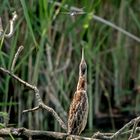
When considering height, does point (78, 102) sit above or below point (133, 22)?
below

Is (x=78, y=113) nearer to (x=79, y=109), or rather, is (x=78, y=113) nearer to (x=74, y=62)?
(x=79, y=109)

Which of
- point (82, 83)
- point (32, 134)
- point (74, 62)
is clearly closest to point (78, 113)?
point (82, 83)

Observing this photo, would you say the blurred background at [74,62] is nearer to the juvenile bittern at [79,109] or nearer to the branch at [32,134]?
the branch at [32,134]

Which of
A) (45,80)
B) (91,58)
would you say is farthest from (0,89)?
(91,58)

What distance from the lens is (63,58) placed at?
595 centimetres

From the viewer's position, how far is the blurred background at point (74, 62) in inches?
208

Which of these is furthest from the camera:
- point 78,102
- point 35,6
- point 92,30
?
point 92,30

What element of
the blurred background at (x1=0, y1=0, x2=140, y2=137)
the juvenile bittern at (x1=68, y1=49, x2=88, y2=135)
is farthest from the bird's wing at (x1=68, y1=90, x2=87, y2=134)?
the blurred background at (x1=0, y1=0, x2=140, y2=137)

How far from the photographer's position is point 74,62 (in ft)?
19.8

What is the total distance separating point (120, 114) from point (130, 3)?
1125 millimetres

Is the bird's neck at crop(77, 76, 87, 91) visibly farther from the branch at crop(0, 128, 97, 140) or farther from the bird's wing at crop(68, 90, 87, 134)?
the branch at crop(0, 128, 97, 140)

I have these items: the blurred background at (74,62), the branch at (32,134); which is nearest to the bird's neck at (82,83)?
the branch at (32,134)

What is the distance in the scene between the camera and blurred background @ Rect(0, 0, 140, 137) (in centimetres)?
528

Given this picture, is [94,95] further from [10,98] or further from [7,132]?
[7,132]
